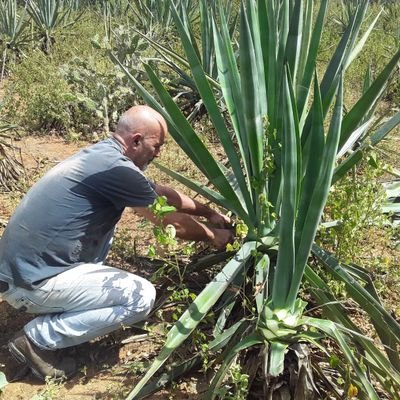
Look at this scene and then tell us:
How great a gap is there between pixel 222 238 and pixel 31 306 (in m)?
0.95

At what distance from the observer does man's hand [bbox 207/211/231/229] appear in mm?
3029

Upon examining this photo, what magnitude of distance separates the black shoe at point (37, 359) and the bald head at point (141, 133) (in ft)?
3.21

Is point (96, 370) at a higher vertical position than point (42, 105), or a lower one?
lower

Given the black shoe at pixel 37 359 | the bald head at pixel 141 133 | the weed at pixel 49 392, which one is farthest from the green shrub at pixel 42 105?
the weed at pixel 49 392

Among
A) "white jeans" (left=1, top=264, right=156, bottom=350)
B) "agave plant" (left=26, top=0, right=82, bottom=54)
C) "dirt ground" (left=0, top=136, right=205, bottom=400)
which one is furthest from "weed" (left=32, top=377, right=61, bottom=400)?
"agave plant" (left=26, top=0, right=82, bottom=54)

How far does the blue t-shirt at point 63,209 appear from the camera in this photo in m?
Result: 2.69

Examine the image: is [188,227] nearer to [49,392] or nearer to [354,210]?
[354,210]

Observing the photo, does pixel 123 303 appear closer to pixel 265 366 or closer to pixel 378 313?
pixel 265 366

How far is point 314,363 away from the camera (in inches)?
92.7

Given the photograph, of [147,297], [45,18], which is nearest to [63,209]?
[147,297]

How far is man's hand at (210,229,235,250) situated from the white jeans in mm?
401

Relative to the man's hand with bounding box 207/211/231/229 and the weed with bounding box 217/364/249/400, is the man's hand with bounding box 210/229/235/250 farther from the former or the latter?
the weed with bounding box 217/364/249/400

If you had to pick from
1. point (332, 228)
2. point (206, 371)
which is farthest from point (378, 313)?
point (206, 371)

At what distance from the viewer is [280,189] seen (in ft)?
8.78
